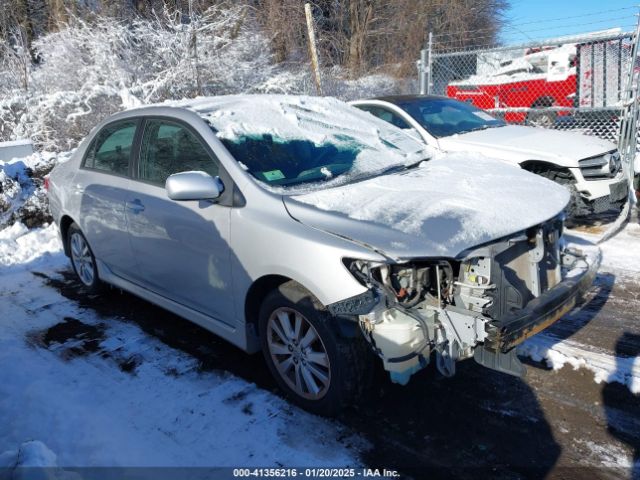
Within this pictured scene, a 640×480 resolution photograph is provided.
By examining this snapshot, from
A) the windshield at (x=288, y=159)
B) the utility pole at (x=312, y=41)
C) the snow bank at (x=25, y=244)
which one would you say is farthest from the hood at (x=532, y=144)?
the utility pole at (x=312, y=41)

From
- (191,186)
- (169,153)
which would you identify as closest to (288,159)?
(191,186)

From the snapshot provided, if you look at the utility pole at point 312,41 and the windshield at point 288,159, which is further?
the utility pole at point 312,41

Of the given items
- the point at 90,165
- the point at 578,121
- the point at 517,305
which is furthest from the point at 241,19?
the point at 517,305

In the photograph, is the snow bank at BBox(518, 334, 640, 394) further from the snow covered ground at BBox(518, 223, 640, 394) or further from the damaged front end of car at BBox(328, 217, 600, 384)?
the damaged front end of car at BBox(328, 217, 600, 384)

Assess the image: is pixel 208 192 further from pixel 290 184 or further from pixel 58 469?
pixel 58 469

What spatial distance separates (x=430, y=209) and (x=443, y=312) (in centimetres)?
61

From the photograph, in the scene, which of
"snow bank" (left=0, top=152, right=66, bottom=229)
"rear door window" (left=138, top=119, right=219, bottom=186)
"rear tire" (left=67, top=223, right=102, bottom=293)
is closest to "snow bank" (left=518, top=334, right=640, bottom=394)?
"rear door window" (left=138, top=119, right=219, bottom=186)

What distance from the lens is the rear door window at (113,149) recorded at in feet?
14.0

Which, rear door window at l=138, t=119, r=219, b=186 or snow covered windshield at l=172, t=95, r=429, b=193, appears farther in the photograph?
rear door window at l=138, t=119, r=219, b=186

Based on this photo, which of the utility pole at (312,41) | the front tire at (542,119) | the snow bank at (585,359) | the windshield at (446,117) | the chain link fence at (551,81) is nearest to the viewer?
the snow bank at (585,359)

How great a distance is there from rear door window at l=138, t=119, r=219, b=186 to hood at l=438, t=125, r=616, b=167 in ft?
11.7

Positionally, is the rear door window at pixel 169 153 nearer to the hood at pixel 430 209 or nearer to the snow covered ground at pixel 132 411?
the hood at pixel 430 209

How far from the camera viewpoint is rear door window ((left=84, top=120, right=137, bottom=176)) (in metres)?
4.27

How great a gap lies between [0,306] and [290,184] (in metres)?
3.50
